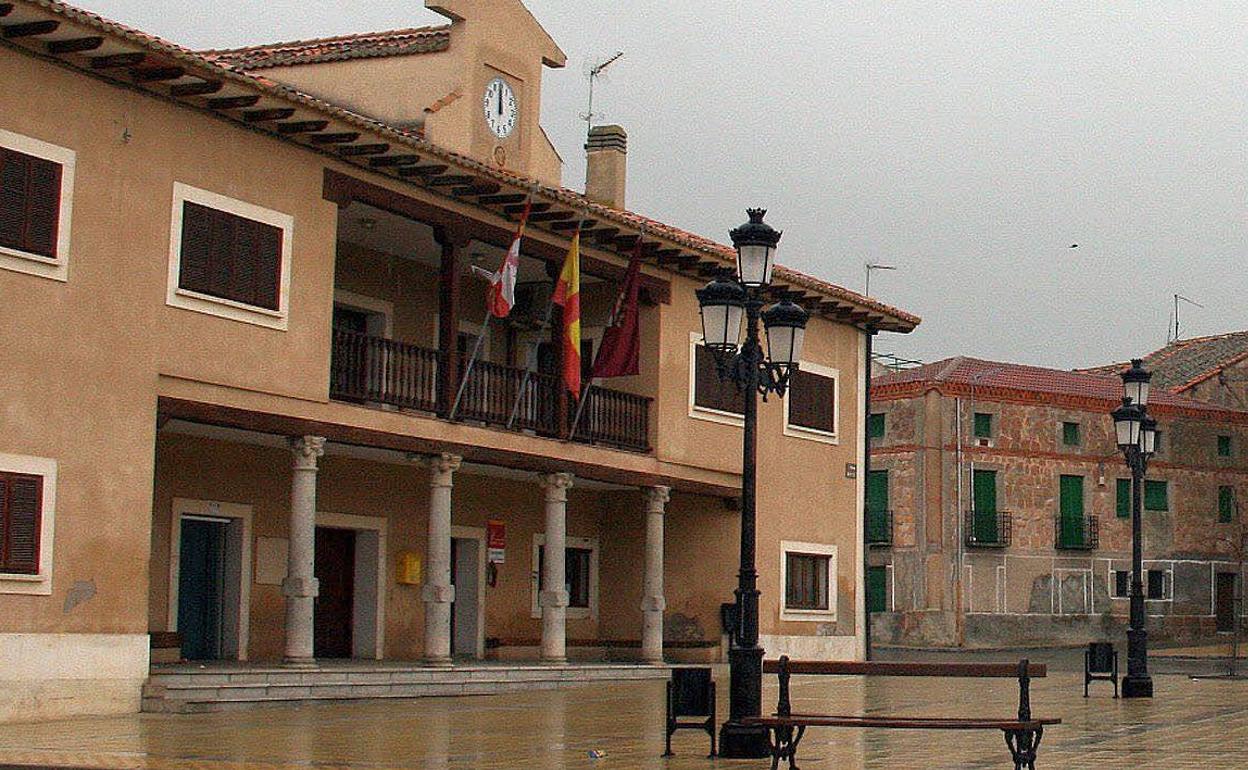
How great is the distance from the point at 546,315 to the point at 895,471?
22562 mm

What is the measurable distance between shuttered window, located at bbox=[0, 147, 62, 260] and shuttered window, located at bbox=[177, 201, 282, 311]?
75.6 inches

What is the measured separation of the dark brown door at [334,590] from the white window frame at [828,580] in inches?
321

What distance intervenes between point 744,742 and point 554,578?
489 inches


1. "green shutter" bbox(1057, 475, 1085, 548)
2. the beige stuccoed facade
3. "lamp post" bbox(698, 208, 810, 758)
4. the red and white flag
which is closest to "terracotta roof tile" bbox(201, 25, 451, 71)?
the beige stuccoed facade

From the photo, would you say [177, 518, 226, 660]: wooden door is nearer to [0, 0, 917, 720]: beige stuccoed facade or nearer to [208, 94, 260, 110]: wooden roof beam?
[0, 0, 917, 720]: beige stuccoed facade

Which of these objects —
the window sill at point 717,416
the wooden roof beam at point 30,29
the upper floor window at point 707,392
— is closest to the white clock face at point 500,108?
the upper floor window at point 707,392

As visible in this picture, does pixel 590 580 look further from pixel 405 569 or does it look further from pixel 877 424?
pixel 877 424

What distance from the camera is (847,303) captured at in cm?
3272

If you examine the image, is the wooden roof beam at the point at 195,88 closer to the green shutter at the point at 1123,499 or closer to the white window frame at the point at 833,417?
the white window frame at the point at 833,417

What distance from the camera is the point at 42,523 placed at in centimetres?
1852

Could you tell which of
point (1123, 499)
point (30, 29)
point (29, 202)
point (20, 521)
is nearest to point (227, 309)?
point (29, 202)

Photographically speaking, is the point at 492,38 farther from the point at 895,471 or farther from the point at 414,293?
the point at 895,471

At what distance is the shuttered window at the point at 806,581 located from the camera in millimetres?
32000

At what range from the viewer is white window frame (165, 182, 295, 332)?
20.3 metres
